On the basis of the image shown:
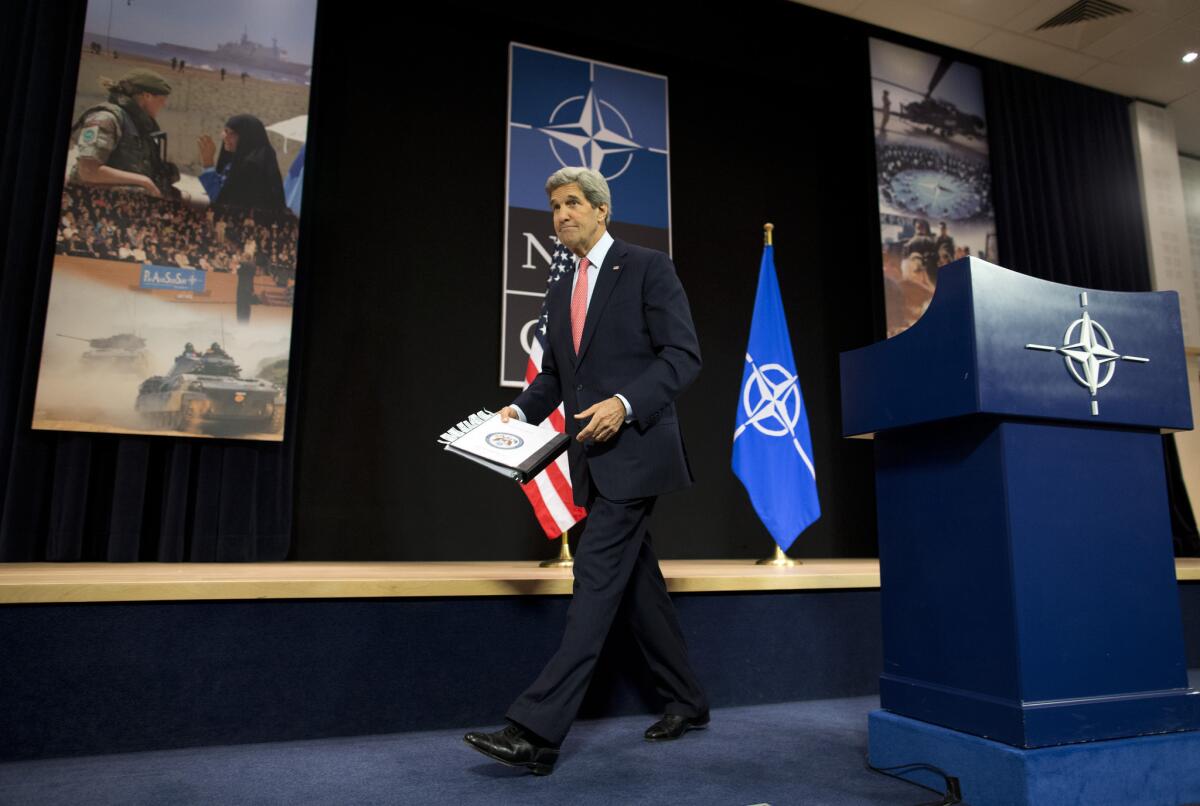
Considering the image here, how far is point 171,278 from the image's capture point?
3252mm

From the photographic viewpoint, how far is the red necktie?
1.84m

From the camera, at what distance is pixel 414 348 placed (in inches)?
149

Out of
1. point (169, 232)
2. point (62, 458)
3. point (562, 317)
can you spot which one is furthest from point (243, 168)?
point (562, 317)

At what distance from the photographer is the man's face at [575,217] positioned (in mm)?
1785

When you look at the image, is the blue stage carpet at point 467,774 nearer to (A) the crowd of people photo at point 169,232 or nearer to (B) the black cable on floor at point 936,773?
(B) the black cable on floor at point 936,773

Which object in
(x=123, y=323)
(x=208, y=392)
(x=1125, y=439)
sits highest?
(x=123, y=323)

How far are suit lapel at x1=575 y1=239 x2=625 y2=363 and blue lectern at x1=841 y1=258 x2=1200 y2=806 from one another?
2.17 ft

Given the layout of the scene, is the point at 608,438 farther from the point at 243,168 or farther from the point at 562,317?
the point at 243,168

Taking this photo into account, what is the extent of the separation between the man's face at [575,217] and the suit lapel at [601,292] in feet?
0.21

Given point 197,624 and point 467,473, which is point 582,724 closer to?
point 197,624

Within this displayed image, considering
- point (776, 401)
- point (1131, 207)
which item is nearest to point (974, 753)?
point (776, 401)

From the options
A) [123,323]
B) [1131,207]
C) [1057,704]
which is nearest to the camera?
[1057,704]

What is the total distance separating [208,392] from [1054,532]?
3057 millimetres

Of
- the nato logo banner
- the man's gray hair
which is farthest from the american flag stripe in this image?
the man's gray hair
